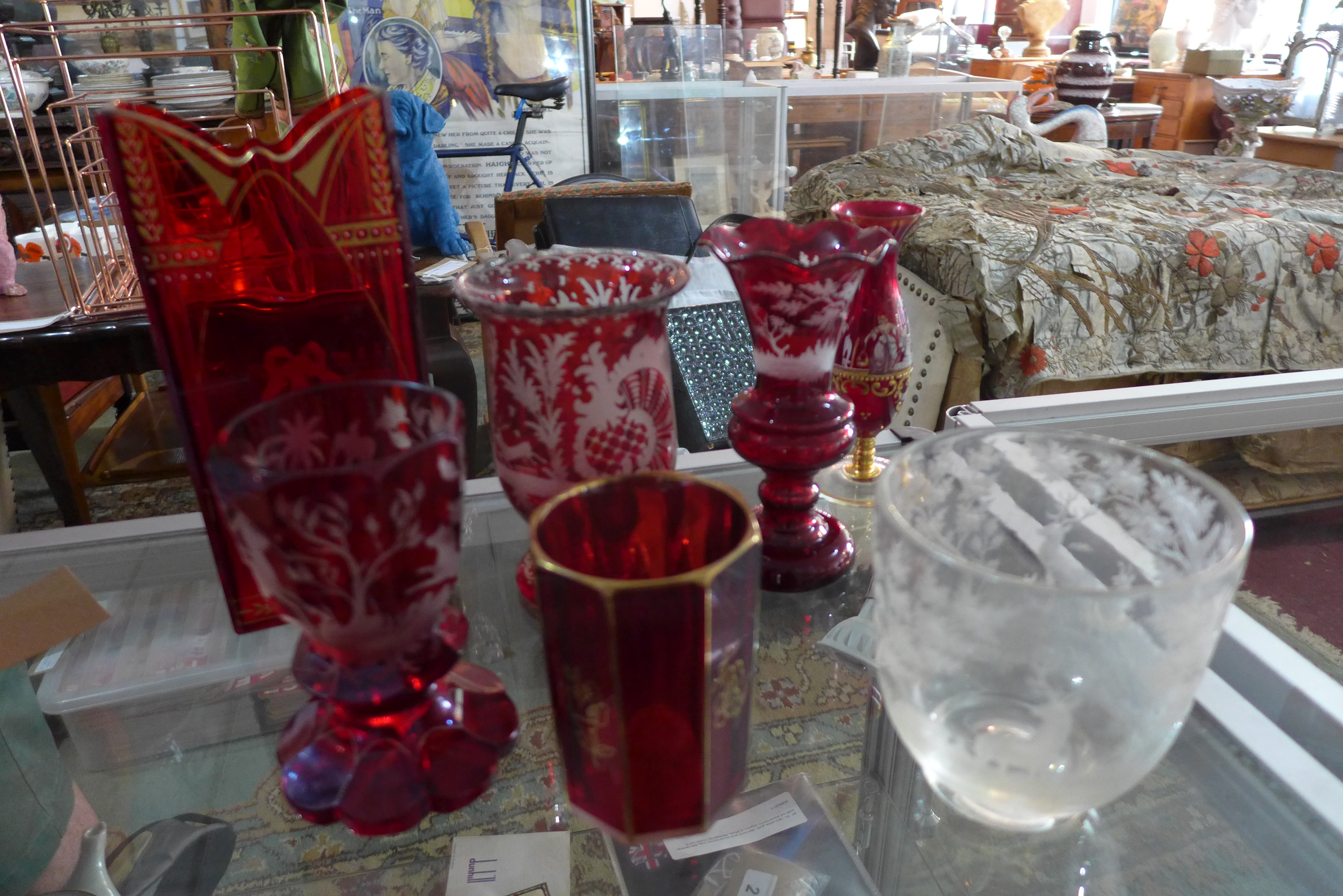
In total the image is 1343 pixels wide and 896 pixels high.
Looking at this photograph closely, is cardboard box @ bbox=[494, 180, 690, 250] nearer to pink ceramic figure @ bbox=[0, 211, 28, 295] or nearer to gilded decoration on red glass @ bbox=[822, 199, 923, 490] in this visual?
pink ceramic figure @ bbox=[0, 211, 28, 295]

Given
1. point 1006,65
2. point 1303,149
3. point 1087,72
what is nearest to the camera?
point 1303,149

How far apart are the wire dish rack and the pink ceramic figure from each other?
0.04 meters

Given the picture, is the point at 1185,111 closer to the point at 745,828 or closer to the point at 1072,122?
the point at 1072,122

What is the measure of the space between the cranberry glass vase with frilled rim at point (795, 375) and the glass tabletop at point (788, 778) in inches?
1.2

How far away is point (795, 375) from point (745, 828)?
21 centimetres

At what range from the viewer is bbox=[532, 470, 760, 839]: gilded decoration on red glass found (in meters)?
0.23

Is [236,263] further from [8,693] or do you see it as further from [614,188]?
[614,188]

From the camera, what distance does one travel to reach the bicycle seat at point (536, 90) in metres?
1.95

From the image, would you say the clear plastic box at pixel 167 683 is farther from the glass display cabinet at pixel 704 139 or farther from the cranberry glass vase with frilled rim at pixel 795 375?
the glass display cabinet at pixel 704 139

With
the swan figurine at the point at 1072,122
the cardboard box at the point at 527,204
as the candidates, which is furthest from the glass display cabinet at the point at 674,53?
the cardboard box at the point at 527,204

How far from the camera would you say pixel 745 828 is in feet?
1.20

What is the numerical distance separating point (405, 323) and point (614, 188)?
1047 mm

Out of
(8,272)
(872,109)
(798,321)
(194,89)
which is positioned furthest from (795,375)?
(872,109)

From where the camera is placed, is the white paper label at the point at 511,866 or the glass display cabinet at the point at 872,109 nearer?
the white paper label at the point at 511,866
